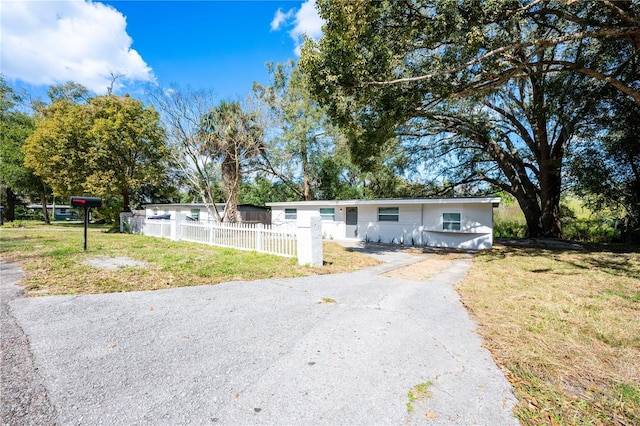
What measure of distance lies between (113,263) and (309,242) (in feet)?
15.9

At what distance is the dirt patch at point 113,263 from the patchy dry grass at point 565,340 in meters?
7.24

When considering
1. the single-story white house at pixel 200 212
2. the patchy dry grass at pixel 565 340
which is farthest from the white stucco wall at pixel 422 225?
the patchy dry grass at pixel 565 340

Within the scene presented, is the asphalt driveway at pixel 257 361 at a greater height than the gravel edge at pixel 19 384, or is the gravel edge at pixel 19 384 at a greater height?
the gravel edge at pixel 19 384

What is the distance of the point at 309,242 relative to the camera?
747cm

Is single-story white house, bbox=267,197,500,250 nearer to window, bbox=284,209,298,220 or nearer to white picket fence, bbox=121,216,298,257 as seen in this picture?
window, bbox=284,209,298,220

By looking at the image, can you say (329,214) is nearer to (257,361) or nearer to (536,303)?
(536,303)

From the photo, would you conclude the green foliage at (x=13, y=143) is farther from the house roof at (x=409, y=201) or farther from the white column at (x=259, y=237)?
the white column at (x=259, y=237)

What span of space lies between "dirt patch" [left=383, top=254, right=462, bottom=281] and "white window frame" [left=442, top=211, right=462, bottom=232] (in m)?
4.33

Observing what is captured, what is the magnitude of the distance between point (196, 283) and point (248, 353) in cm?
316

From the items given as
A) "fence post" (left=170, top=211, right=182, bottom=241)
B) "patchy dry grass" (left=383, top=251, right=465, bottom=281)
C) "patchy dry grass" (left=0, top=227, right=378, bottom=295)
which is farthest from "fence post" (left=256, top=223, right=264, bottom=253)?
"fence post" (left=170, top=211, right=182, bottom=241)

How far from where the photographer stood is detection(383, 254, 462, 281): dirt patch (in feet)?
22.8

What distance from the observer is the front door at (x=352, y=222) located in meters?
17.0

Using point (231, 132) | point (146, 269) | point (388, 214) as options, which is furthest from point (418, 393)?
point (231, 132)

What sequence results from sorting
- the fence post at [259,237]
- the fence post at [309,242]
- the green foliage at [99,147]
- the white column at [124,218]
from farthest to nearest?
the white column at [124,218] → the green foliage at [99,147] → the fence post at [259,237] → the fence post at [309,242]
